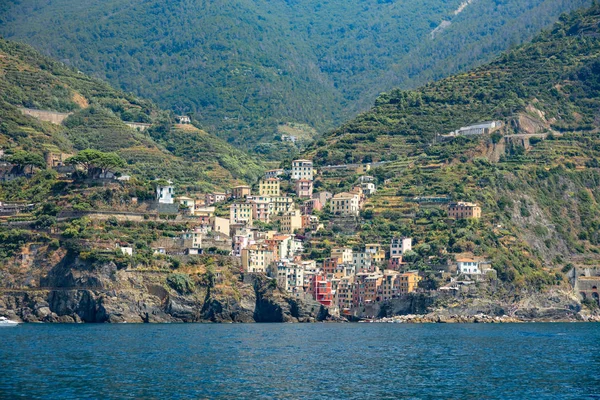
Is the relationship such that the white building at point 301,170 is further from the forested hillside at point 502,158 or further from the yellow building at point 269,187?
the yellow building at point 269,187

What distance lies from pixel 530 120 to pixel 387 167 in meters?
23.9

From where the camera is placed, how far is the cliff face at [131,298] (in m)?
116

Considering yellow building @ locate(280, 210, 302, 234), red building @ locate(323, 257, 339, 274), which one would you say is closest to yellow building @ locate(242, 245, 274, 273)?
red building @ locate(323, 257, 339, 274)

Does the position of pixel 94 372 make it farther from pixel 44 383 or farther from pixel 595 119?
pixel 595 119

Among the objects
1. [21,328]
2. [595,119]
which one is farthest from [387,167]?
[21,328]

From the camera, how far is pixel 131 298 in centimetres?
Result: 11650

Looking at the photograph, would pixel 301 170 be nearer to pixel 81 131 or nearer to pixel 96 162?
pixel 96 162

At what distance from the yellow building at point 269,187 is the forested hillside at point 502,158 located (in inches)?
300

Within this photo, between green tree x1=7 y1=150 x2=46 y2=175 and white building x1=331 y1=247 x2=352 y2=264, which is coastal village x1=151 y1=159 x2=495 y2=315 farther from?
green tree x1=7 y1=150 x2=46 y2=175

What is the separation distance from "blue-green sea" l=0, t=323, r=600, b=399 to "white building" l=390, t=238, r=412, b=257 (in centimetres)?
2403

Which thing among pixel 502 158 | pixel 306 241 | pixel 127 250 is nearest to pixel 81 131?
pixel 306 241

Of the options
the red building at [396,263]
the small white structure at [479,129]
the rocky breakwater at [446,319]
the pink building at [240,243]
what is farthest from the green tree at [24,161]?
the small white structure at [479,129]

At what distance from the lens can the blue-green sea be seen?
64375 millimetres

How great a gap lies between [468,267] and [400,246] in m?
9.81
